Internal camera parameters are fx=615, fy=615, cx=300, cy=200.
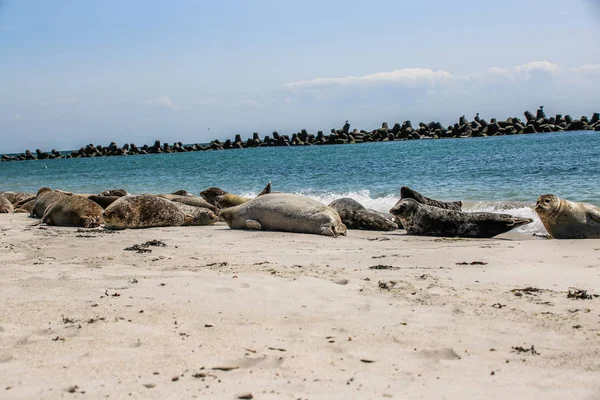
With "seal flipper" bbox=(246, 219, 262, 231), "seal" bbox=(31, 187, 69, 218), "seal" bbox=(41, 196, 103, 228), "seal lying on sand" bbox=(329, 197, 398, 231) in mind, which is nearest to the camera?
"seal flipper" bbox=(246, 219, 262, 231)

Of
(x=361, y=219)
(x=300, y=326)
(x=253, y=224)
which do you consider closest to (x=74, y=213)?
(x=253, y=224)

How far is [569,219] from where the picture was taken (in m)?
8.15

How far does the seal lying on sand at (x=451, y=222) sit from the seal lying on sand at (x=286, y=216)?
1049 mm

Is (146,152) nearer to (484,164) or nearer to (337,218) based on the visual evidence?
(484,164)

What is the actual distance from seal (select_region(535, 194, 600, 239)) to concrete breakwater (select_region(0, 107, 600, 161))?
5240 cm

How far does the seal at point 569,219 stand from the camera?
8.05 metres

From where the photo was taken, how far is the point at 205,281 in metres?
5.06

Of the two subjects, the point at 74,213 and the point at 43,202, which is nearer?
the point at 74,213

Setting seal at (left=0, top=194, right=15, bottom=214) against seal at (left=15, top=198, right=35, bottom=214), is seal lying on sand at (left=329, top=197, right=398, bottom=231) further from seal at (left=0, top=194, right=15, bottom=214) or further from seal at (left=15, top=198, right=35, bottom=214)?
seal at (left=0, top=194, right=15, bottom=214)

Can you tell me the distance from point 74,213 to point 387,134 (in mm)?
56695

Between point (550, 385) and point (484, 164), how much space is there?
21438 mm

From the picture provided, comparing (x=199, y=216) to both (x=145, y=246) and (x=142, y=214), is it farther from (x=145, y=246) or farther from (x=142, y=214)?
(x=145, y=246)

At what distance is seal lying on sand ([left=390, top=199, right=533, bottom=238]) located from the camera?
8719 millimetres

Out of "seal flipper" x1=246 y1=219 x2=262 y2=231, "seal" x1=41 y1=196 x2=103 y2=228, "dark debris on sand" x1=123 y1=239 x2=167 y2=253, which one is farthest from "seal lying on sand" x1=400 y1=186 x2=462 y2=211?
"seal" x1=41 y1=196 x2=103 y2=228
